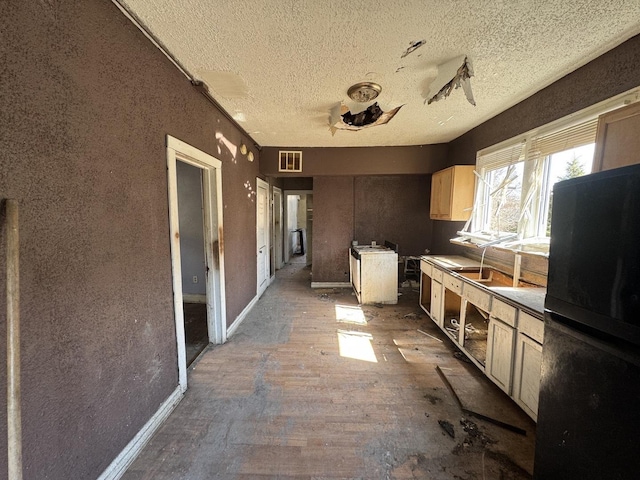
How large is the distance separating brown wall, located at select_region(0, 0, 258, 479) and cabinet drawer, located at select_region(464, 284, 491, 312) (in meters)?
2.54

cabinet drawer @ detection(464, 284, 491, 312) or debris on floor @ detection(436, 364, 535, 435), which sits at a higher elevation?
cabinet drawer @ detection(464, 284, 491, 312)

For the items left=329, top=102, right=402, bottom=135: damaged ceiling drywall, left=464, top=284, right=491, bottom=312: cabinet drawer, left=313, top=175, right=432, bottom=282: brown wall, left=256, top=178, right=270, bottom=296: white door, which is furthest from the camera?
left=313, top=175, right=432, bottom=282: brown wall

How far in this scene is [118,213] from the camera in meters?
1.31

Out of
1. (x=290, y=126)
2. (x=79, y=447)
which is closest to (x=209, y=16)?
(x=290, y=126)

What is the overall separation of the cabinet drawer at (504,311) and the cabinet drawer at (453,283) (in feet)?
1.61

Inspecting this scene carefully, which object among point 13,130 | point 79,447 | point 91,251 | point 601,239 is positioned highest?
point 13,130

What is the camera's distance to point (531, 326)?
1.61 m

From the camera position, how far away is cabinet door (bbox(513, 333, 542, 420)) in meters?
1.58

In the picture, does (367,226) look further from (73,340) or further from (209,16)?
(73,340)

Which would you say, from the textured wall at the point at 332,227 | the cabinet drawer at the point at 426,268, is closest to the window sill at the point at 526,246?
the cabinet drawer at the point at 426,268

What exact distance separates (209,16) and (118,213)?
1.20m

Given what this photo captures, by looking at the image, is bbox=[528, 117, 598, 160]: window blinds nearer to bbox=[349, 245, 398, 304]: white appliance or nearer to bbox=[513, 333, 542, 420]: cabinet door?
bbox=[513, 333, 542, 420]: cabinet door

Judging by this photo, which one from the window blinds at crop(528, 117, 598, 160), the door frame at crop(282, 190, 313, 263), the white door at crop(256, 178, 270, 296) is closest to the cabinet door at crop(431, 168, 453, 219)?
the window blinds at crop(528, 117, 598, 160)

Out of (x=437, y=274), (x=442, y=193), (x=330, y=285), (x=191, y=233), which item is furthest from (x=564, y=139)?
(x=191, y=233)
